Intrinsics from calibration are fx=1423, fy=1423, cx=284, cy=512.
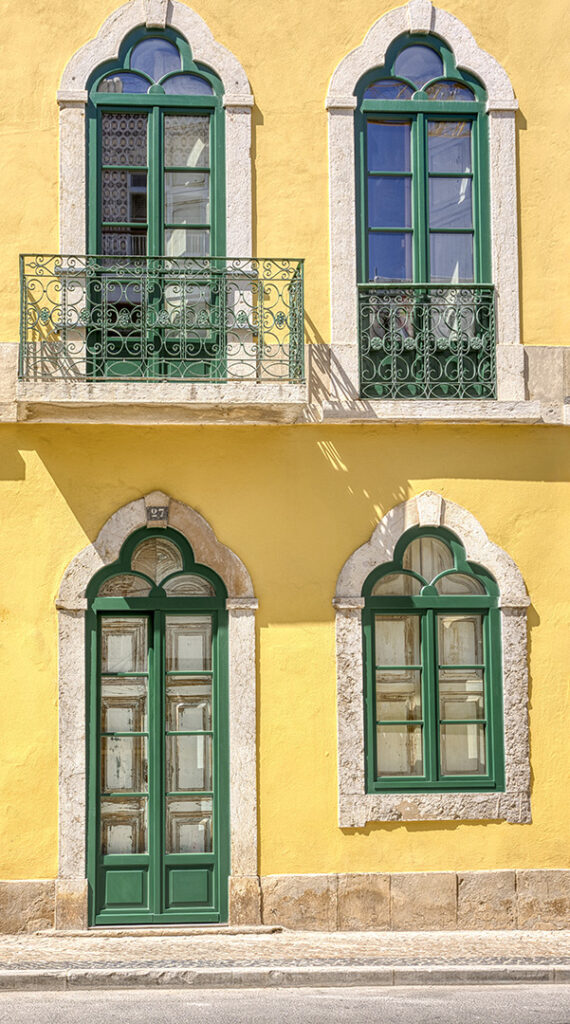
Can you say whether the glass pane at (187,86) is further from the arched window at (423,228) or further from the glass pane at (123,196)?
the arched window at (423,228)

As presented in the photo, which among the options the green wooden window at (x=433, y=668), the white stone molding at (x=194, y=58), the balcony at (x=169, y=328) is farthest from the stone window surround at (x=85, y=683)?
the white stone molding at (x=194, y=58)

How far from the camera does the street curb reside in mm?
9797

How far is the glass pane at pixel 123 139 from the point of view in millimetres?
11812

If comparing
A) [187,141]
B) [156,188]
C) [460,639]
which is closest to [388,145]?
[187,141]

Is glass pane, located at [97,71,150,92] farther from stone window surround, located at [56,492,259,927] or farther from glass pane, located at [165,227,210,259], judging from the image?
stone window surround, located at [56,492,259,927]

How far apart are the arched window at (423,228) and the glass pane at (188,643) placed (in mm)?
2353

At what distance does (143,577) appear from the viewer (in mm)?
11625

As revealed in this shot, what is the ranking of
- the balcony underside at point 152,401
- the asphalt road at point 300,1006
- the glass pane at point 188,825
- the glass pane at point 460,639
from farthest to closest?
the glass pane at point 460,639 → the glass pane at point 188,825 → the balcony underside at point 152,401 → the asphalt road at point 300,1006

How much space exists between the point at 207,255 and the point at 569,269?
304 cm

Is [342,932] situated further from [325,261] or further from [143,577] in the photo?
[325,261]

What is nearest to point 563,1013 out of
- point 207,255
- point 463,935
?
point 463,935

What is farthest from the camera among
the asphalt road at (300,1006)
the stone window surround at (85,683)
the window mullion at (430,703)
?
the window mullion at (430,703)

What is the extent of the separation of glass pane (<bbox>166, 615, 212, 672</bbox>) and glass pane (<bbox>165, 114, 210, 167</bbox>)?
12.4ft

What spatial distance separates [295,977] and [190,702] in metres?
2.54
